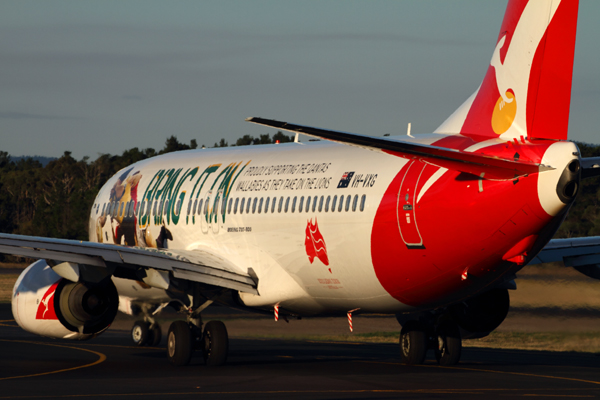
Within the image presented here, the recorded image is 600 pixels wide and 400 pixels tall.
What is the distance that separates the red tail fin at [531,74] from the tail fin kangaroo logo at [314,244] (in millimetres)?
4271

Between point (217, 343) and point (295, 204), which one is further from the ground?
point (295, 204)

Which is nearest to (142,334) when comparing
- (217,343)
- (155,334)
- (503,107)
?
(155,334)

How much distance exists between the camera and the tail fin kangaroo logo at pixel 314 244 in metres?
21.8

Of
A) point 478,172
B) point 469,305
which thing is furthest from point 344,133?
point 469,305

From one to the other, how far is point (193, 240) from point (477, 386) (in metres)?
9.82

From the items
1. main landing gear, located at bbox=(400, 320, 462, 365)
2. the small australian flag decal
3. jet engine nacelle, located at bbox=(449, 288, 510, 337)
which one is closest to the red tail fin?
the small australian flag decal

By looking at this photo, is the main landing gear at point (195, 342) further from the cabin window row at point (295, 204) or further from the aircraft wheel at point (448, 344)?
the aircraft wheel at point (448, 344)

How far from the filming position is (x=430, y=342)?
23.9 m

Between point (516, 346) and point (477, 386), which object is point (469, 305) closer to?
point (477, 386)

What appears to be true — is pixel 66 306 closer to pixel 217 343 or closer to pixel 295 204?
pixel 217 343

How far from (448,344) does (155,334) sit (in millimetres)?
9706

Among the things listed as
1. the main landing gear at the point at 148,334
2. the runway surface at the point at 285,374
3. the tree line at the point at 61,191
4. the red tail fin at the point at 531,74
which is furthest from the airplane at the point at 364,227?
the tree line at the point at 61,191

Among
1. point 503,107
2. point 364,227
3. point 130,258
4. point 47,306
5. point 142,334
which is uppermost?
point 503,107

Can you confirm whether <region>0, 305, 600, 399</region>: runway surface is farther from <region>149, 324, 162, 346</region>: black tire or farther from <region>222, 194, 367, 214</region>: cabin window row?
<region>222, 194, 367, 214</region>: cabin window row
